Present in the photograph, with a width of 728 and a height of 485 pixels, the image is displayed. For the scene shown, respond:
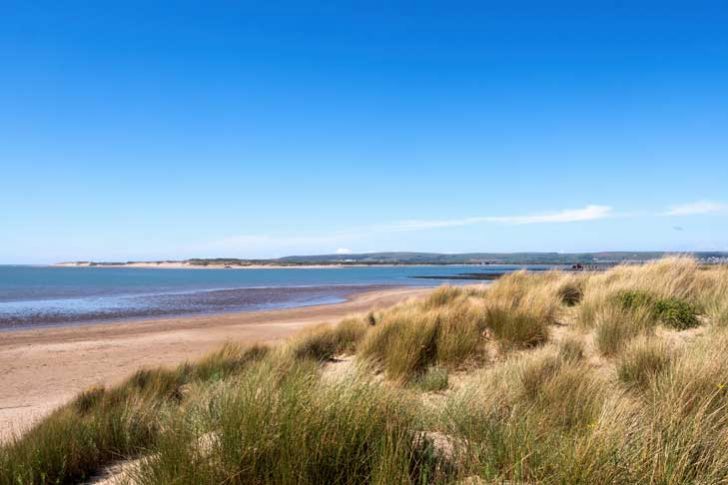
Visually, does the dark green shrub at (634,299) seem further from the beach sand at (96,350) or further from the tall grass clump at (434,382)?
the beach sand at (96,350)

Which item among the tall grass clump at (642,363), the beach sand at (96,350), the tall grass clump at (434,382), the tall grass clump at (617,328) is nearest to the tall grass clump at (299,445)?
the tall grass clump at (434,382)

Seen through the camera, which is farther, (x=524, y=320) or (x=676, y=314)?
(x=676, y=314)

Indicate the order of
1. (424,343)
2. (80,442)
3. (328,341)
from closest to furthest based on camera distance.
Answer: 1. (80,442)
2. (424,343)
3. (328,341)

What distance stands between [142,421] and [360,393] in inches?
131

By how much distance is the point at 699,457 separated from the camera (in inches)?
111

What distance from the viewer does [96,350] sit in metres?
15.0

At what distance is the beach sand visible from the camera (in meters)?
9.88

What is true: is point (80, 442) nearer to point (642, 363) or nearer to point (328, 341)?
point (642, 363)

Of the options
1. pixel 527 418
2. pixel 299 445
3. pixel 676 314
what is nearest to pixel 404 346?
pixel 527 418

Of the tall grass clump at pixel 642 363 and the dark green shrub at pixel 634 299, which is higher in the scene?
the dark green shrub at pixel 634 299

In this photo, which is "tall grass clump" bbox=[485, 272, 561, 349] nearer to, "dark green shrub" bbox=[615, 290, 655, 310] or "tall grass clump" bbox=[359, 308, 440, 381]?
"tall grass clump" bbox=[359, 308, 440, 381]

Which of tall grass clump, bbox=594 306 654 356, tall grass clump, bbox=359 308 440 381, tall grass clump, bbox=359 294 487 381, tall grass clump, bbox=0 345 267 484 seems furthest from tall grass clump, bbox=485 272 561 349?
tall grass clump, bbox=0 345 267 484

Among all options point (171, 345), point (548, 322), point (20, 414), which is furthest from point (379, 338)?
point (171, 345)

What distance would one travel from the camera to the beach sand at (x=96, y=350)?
988cm
